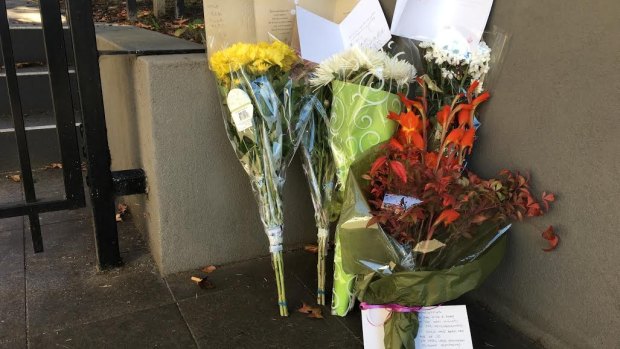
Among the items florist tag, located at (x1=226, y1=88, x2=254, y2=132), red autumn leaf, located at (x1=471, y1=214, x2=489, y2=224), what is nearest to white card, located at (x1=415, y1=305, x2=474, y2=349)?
red autumn leaf, located at (x1=471, y1=214, x2=489, y2=224)

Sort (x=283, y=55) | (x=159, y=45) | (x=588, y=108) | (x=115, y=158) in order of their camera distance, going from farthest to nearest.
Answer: (x=115, y=158) → (x=159, y=45) → (x=283, y=55) → (x=588, y=108)

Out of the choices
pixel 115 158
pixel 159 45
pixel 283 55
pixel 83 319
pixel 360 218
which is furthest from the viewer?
pixel 115 158

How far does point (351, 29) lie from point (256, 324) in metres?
1.50

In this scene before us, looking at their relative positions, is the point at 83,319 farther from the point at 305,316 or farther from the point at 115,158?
the point at 115,158

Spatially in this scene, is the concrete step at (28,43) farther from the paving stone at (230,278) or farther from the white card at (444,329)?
the white card at (444,329)

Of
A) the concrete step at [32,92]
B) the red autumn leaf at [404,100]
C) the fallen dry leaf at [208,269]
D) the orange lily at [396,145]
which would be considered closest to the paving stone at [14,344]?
the fallen dry leaf at [208,269]

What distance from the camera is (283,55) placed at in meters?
2.33

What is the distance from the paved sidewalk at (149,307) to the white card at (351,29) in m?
1.25

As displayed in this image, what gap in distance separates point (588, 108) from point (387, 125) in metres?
0.78

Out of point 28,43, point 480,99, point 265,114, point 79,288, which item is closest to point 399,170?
point 480,99

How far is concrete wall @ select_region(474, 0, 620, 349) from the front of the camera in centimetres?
200

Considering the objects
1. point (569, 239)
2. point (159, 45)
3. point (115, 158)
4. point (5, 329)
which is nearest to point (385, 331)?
point (569, 239)

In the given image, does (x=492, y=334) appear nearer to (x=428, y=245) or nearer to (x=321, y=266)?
(x=428, y=245)

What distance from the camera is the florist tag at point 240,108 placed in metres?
2.33
